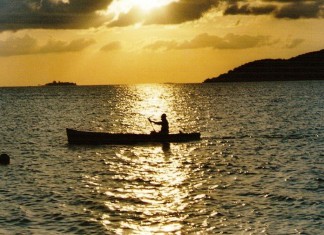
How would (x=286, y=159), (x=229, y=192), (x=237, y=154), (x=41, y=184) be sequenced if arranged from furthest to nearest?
(x=237, y=154) → (x=286, y=159) → (x=41, y=184) → (x=229, y=192)

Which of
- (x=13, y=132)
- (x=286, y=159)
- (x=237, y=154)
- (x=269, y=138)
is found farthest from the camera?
(x=13, y=132)

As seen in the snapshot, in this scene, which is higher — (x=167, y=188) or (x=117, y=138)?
(x=117, y=138)

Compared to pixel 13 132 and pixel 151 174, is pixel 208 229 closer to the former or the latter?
pixel 151 174

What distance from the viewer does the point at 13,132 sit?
6481 centimetres

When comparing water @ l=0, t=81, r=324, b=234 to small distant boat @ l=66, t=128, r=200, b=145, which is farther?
small distant boat @ l=66, t=128, r=200, b=145

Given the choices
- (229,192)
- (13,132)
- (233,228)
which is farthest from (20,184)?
(13,132)

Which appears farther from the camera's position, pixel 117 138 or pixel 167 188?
pixel 117 138

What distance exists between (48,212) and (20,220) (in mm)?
1440

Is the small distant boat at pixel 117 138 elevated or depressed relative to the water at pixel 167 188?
elevated

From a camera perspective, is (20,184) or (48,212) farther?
(20,184)

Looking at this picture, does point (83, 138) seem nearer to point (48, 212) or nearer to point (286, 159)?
point (286, 159)

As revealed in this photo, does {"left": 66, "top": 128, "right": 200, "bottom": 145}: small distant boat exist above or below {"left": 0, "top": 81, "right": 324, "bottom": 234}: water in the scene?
above

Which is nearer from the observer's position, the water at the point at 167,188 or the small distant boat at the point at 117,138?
the water at the point at 167,188

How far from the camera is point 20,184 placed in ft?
95.6
